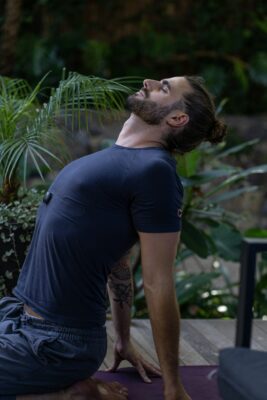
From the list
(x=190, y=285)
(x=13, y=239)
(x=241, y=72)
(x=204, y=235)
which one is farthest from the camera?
(x=241, y=72)

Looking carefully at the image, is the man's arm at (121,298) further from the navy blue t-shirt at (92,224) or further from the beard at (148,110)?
the beard at (148,110)

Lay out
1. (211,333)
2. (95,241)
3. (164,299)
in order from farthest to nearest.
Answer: (211,333)
(95,241)
(164,299)

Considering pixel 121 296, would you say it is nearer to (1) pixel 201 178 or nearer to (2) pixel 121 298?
(2) pixel 121 298

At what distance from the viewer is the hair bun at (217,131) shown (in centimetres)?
319

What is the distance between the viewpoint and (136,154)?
10.2 ft

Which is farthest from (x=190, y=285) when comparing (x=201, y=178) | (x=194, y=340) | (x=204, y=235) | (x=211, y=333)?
(x=194, y=340)

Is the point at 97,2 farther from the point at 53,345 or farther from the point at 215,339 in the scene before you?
the point at 53,345

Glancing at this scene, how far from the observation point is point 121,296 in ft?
11.7

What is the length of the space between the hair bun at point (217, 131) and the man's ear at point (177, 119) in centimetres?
10

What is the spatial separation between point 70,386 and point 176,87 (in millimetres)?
1074

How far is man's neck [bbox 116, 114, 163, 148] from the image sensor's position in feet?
10.4

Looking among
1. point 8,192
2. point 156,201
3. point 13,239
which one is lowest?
point 13,239

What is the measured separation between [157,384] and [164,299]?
72 cm

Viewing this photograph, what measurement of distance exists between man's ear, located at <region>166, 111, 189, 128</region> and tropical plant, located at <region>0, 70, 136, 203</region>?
2.39 feet
